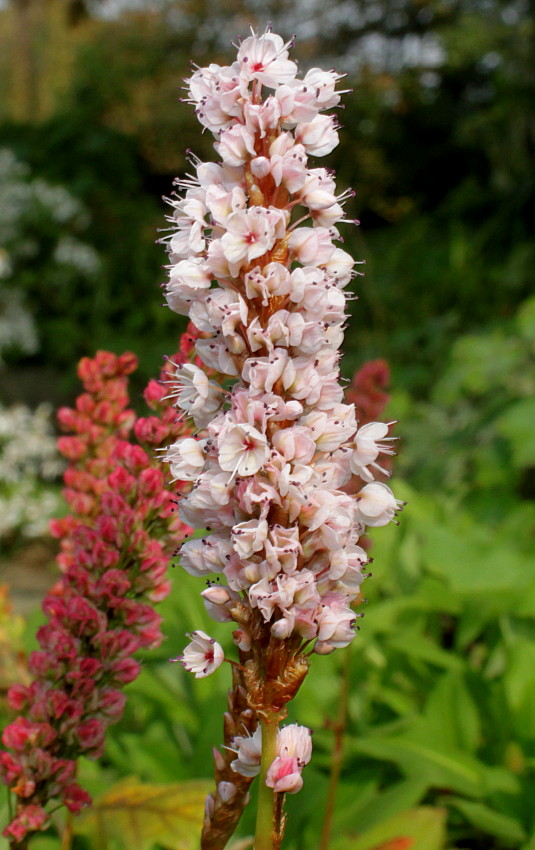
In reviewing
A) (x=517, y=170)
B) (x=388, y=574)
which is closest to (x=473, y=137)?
(x=517, y=170)

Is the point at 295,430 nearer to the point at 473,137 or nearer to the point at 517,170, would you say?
the point at 517,170

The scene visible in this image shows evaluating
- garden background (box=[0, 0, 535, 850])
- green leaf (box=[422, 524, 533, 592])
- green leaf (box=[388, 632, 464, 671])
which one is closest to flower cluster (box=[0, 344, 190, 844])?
garden background (box=[0, 0, 535, 850])

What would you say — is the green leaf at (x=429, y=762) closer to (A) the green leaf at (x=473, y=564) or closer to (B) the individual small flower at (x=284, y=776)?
(A) the green leaf at (x=473, y=564)

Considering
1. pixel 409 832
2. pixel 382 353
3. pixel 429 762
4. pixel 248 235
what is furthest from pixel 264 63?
pixel 382 353

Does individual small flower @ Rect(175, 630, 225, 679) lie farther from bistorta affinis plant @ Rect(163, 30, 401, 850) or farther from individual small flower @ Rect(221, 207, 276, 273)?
individual small flower @ Rect(221, 207, 276, 273)

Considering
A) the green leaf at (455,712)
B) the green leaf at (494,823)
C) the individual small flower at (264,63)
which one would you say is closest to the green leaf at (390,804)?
the green leaf at (494,823)

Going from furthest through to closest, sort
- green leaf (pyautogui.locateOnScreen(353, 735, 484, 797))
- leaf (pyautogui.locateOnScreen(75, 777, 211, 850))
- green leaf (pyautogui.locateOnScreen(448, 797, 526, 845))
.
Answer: green leaf (pyautogui.locateOnScreen(353, 735, 484, 797)) → green leaf (pyautogui.locateOnScreen(448, 797, 526, 845)) → leaf (pyautogui.locateOnScreen(75, 777, 211, 850))
